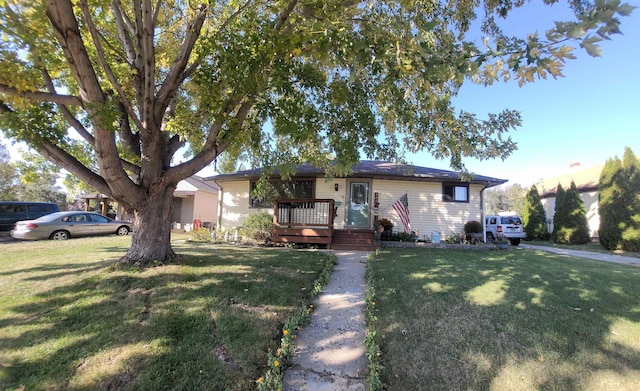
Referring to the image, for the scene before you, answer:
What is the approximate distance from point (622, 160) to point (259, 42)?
61.0 ft

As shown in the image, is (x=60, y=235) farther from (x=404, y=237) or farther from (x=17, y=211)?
(x=404, y=237)

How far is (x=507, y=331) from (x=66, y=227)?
17.1 metres

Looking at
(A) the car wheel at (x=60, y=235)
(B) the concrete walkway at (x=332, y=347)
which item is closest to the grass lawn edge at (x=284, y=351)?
(B) the concrete walkway at (x=332, y=347)

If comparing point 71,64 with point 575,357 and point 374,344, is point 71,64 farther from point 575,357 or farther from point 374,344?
point 575,357

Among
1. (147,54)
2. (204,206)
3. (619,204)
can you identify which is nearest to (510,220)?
(619,204)

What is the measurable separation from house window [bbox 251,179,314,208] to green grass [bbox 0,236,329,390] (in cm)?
748

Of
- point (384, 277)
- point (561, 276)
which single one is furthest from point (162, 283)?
point (561, 276)

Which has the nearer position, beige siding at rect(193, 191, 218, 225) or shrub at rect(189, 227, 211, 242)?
shrub at rect(189, 227, 211, 242)

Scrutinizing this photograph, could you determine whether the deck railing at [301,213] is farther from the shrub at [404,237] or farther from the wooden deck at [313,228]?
the shrub at [404,237]

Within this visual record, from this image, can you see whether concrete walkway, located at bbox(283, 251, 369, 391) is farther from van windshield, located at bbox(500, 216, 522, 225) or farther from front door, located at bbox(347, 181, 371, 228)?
van windshield, located at bbox(500, 216, 522, 225)

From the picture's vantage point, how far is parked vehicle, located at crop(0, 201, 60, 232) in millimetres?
14766

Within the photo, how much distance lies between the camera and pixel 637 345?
3.71 m

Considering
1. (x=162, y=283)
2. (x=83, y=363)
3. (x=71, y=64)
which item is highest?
(x=71, y=64)

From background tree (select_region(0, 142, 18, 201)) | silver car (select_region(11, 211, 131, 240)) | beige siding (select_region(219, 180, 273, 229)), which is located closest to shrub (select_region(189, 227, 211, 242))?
beige siding (select_region(219, 180, 273, 229))
